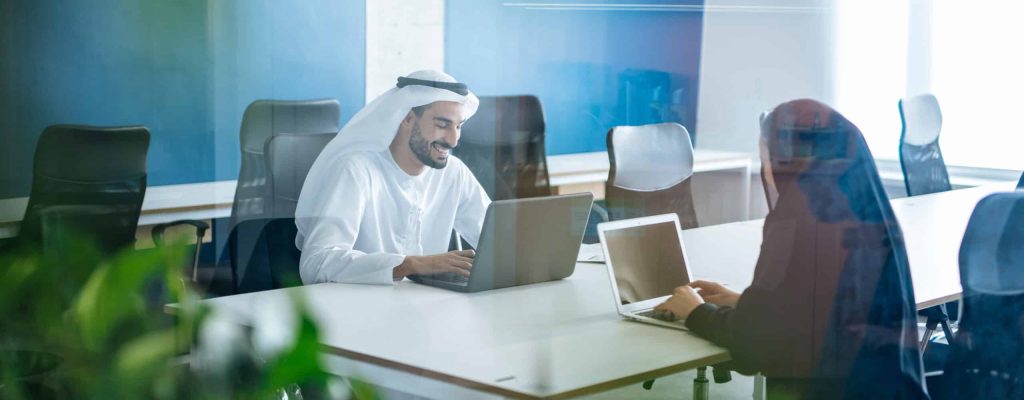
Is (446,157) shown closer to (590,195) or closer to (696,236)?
(590,195)

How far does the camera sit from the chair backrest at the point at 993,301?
1.82 m

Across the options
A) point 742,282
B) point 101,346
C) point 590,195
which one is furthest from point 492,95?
point 101,346

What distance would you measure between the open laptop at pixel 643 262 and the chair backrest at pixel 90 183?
42.2 inches

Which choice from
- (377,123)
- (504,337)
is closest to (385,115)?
(377,123)

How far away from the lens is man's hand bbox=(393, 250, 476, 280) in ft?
7.19

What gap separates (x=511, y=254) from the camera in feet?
7.07

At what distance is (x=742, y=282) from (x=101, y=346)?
4.23 feet

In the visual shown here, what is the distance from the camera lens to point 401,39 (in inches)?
88.3

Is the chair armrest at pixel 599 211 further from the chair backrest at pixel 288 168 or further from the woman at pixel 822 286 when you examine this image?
the chair backrest at pixel 288 168

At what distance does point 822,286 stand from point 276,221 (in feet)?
4.48

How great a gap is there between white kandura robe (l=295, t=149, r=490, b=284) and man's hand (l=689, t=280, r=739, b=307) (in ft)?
1.94

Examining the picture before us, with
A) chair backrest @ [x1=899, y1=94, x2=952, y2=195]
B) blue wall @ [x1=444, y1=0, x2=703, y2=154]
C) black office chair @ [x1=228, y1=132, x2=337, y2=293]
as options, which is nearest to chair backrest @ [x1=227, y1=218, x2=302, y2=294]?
black office chair @ [x1=228, y1=132, x2=337, y2=293]

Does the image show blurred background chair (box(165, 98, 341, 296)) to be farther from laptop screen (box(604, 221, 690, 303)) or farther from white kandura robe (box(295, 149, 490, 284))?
laptop screen (box(604, 221, 690, 303))

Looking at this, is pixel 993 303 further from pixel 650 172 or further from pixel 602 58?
pixel 602 58
